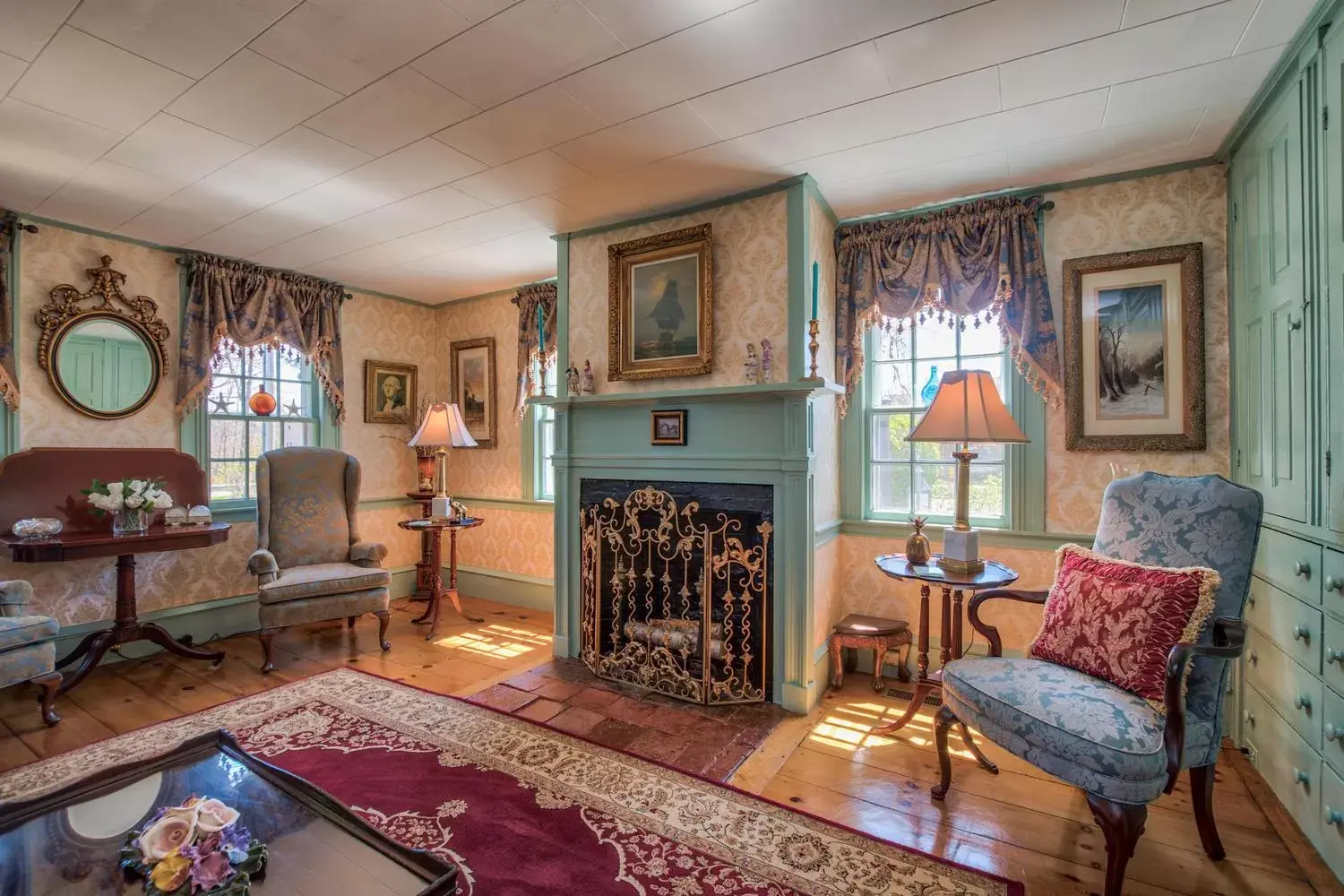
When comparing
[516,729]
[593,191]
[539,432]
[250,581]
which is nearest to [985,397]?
[593,191]

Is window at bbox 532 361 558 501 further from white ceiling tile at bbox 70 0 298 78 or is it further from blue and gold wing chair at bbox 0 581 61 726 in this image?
white ceiling tile at bbox 70 0 298 78

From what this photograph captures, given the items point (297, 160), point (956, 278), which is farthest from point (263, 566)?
point (956, 278)

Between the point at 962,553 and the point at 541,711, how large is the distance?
2.02 metres

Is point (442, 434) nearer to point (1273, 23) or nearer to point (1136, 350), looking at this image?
point (1136, 350)

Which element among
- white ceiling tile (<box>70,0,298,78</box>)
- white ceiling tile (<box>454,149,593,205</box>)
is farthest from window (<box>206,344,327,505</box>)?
white ceiling tile (<box>70,0,298,78</box>)

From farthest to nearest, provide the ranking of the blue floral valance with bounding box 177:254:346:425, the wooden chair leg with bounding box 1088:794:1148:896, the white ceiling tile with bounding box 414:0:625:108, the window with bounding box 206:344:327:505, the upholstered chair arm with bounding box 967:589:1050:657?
the window with bounding box 206:344:327:505 → the blue floral valance with bounding box 177:254:346:425 → the upholstered chair arm with bounding box 967:589:1050:657 → the white ceiling tile with bounding box 414:0:625:108 → the wooden chair leg with bounding box 1088:794:1148:896

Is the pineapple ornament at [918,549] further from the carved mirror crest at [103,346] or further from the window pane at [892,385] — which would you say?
the carved mirror crest at [103,346]

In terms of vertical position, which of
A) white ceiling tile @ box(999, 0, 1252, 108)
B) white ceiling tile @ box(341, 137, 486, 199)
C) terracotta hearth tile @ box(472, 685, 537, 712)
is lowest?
terracotta hearth tile @ box(472, 685, 537, 712)

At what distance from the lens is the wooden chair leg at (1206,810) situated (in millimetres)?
1885

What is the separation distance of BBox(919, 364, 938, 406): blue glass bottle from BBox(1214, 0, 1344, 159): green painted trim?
1348 mm

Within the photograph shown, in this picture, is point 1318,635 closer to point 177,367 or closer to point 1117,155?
point 1117,155

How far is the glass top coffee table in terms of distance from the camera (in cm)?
130

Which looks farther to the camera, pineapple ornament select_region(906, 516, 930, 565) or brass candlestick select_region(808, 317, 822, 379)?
brass candlestick select_region(808, 317, 822, 379)

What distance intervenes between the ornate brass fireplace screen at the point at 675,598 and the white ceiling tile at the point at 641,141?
1605 mm
